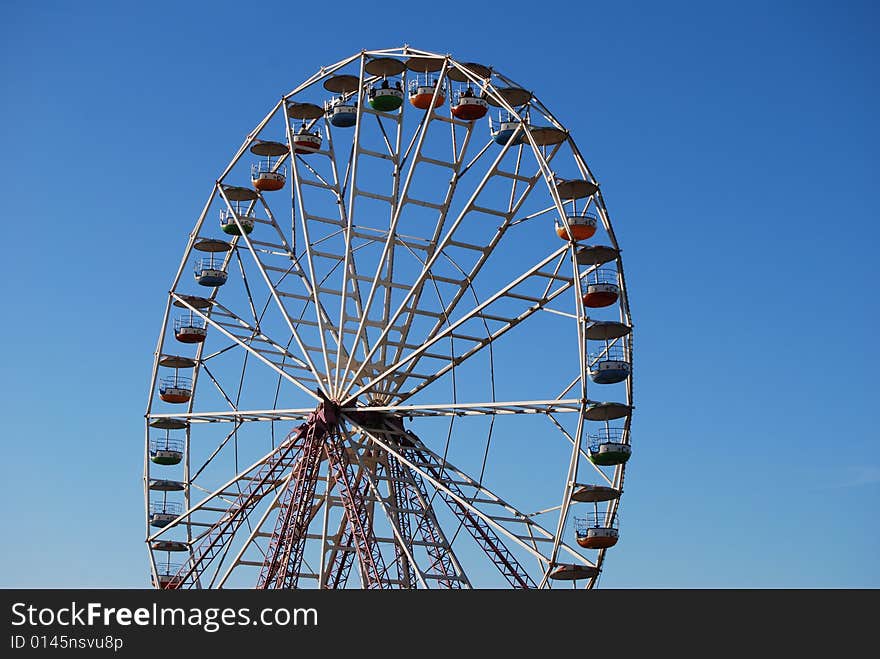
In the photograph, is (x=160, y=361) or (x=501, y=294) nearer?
(x=501, y=294)

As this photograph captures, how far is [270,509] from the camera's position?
48625mm

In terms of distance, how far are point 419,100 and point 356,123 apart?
206 cm

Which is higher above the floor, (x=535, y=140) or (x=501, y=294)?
(x=535, y=140)

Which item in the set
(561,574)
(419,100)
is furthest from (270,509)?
(419,100)

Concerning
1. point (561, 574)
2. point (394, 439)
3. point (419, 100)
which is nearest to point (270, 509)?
point (394, 439)
